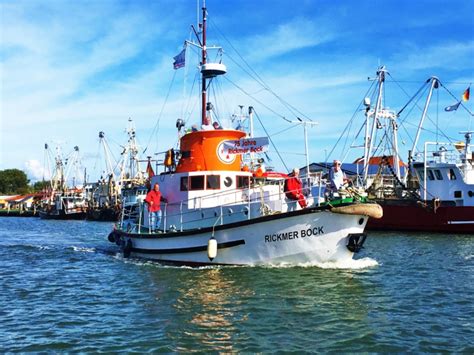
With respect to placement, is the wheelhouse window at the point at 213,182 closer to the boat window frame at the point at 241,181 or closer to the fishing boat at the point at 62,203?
the boat window frame at the point at 241,181

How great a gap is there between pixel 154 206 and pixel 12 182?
14720 cm

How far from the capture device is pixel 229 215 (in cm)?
1611

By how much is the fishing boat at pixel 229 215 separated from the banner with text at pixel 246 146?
0.03 metres

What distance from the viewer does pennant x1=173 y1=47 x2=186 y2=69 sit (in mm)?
20302

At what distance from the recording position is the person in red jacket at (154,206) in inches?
690

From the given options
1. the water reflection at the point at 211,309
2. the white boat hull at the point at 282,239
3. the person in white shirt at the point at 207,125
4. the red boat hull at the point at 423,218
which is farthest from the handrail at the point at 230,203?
the red boat hull at the point at 423,218

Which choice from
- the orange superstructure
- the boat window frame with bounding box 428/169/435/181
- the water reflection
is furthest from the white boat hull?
the boat window frame with bounding box 428/169/435/181

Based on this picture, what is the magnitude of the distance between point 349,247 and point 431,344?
583 centimetres

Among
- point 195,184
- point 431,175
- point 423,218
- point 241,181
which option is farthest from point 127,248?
point 431,175

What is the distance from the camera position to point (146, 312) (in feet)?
34.7

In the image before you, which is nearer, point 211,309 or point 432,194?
point 211,309

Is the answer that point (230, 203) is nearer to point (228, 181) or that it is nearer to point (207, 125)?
point (228, 181)

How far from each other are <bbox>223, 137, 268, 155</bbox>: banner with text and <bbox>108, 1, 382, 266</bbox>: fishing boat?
0.03m

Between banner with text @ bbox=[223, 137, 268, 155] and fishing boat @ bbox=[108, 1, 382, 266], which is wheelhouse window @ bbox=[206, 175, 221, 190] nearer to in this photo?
fishing boat @ bbox=[108, 1, 382, 266]
